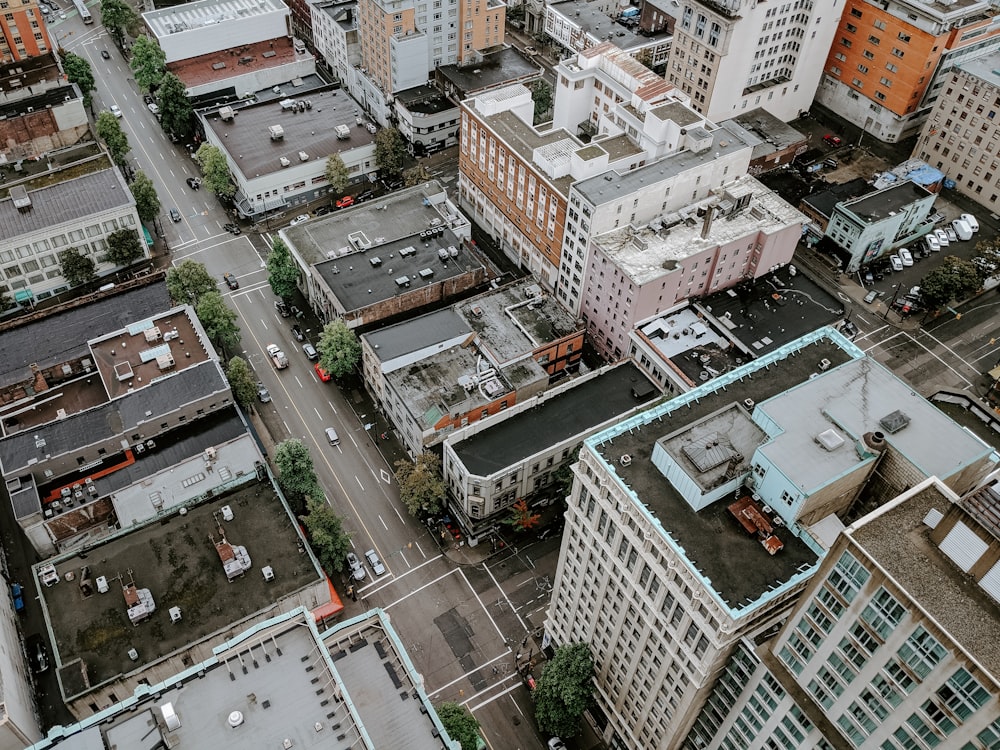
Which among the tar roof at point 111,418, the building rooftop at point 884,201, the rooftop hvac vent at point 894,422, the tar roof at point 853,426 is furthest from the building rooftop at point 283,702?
the building rooftop at point 884,201

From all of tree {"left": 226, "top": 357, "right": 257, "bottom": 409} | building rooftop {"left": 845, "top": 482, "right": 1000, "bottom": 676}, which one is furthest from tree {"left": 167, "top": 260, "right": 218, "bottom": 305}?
building rooftop {"left": 845, "top": 482, "right": 1000, "bottom": 676}

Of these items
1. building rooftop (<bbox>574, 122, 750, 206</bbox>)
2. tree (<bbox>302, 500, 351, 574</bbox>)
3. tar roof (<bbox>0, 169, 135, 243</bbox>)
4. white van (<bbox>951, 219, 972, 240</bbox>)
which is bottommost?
tree (<bbox>302, 500, 351, 574</bbox>)

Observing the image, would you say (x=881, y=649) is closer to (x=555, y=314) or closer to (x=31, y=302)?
(x=555, y=314)

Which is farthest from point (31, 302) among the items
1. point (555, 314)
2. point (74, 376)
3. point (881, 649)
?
point (881, 649)

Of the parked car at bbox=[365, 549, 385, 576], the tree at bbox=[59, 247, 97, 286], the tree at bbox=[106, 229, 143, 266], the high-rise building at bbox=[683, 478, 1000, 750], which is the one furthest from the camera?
the tree at bbox=[106, 229, 143, 266]

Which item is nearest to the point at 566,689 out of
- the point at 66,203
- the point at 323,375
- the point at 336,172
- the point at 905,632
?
the point at 905,632

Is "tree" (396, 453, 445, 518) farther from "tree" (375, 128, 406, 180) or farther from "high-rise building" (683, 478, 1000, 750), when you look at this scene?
"tree" (375, 128, 406, 180)

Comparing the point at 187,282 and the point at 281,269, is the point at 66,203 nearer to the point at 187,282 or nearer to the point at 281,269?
the point at 187,282
